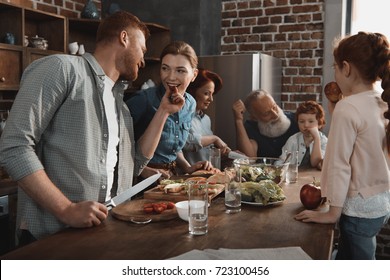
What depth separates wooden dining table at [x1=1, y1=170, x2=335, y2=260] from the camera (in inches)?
44.6

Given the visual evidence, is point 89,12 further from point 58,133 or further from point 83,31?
point 58,133

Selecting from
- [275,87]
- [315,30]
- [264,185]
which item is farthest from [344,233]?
[315,30]

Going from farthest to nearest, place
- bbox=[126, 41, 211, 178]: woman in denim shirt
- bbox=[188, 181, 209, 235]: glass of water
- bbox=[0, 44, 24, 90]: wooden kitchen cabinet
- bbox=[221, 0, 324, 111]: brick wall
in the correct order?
1. bbox=[221, 0, 324, 111]: brick wall
2. bbox=[0, 44, 24, 90]: wooden kitchen cabinet
3. bbox=[126, 41, 211, 178]: woman in denim shirt
4. bbox=[188, 181, 209, 235]: glass of water

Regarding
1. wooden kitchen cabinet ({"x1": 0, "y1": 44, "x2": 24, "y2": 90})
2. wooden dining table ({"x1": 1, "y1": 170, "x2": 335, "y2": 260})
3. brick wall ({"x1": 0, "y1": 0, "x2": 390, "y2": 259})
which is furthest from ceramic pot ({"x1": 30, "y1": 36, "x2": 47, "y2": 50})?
wooden dining table ({"x1": 1, "y1": 170, "x2": 335, "y2": 260})

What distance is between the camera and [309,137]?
2773 mm

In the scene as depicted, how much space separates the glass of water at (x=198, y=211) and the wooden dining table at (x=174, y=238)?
0.09 ft

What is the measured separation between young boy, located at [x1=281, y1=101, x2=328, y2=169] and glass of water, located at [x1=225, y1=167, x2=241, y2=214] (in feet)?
3.41

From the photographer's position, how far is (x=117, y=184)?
173 centimetres

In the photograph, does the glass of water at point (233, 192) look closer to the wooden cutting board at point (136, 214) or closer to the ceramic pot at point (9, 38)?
the wooden cutting board at point (136, 214)

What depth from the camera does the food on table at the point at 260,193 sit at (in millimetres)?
1638

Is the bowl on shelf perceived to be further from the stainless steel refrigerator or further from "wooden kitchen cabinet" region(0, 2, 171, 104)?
the stainless steel refrigerator

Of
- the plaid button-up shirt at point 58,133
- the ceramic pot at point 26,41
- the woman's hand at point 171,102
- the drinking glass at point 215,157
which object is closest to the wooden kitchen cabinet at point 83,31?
the ceramic pot at point 26,41

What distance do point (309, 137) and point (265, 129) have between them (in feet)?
1.42

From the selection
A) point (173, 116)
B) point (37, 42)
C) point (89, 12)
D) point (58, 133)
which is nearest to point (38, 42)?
point (37, 42)
